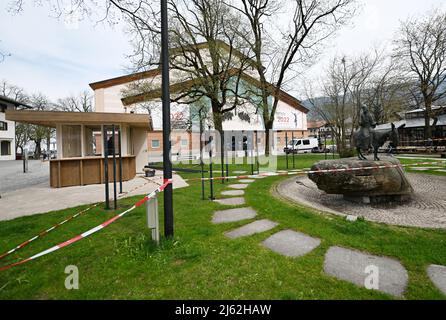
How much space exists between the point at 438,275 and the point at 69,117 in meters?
11.1

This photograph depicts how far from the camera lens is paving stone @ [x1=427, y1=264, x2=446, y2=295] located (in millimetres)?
2156

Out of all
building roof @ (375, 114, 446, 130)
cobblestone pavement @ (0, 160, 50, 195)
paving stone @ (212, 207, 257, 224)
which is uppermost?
building roof @ (375, 114, 446, 130)

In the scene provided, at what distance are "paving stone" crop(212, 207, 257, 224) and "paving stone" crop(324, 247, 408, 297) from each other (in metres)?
1.90

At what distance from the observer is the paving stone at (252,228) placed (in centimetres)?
363

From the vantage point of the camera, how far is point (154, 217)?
2980 millimetres

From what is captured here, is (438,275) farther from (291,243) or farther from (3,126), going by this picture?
(3,126)

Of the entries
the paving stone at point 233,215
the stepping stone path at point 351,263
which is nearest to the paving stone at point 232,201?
the paving stone at point 233,215

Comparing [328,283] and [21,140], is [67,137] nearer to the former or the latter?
[328,283]

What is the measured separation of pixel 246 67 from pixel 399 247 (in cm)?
1601

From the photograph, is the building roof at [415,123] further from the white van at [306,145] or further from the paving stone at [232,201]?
the paving stone at [232,201]

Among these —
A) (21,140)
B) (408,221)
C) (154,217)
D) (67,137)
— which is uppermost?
(21,140)

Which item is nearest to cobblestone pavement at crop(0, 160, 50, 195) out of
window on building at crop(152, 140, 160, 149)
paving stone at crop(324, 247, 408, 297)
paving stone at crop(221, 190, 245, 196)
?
paving stone at crop(221, 190, 245, 196)

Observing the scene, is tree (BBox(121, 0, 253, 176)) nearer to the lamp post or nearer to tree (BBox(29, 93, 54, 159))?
the lamp post

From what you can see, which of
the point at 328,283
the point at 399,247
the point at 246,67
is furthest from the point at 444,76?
the point at 328,283
